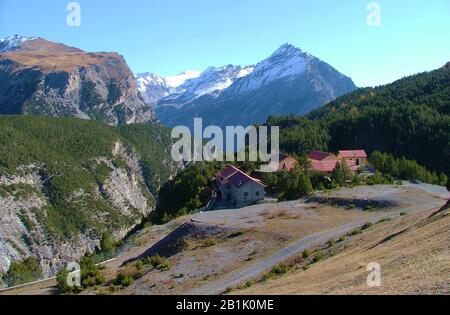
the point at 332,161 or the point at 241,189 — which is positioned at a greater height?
the point at 332,161

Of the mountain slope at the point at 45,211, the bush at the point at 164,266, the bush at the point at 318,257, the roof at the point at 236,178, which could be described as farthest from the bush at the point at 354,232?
the mountain slope at the point at 45,211

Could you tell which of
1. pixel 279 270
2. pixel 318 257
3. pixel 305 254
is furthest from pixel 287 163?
pixel 279 270

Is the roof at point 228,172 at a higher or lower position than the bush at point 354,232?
higher

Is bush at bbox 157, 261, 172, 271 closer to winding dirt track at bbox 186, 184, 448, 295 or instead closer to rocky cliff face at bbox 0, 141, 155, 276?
winding dirt track at bbox 186, 184, 448, 295

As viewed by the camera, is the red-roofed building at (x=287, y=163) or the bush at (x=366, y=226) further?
the red-roofed building at (x=287, y=163)

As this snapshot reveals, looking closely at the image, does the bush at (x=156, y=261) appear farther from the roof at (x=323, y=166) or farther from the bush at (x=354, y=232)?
the roof at (x=323, y=166)

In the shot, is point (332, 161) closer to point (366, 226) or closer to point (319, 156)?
point (319, 156)
